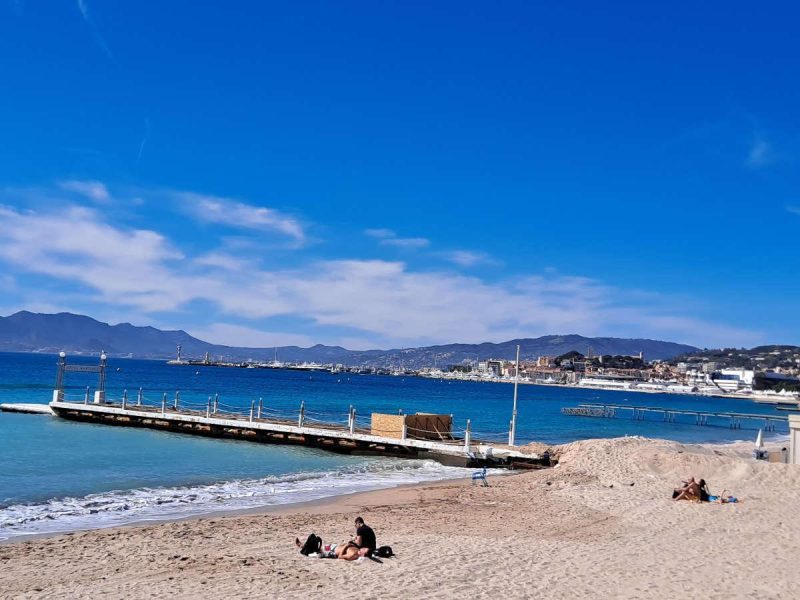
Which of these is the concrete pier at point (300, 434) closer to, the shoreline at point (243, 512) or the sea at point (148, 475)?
the sea at point (148, 475)

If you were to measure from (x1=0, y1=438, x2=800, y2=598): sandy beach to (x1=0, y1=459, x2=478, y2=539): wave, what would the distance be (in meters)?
1.19

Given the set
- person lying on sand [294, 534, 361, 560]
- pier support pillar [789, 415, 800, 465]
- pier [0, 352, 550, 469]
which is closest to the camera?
person lying on sand [294, 534, 361, 560]

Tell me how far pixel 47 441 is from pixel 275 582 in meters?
21.4

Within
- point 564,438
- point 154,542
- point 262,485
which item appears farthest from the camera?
point 564,438

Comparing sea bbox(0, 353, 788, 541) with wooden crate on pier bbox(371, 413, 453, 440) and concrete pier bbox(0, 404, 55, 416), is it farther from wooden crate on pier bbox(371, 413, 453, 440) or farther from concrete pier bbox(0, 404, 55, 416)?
concrete pier bbox(0, 404, 55, 416)

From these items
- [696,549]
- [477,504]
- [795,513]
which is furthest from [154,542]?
[795,513]

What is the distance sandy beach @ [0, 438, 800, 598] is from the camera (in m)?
9.21

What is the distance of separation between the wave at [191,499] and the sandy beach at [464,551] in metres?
1.19

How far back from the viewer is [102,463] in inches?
868

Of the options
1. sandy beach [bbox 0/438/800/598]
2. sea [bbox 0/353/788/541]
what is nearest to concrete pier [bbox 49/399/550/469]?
sea [bbox 0/353/788/541]

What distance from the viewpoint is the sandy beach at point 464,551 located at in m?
9.21

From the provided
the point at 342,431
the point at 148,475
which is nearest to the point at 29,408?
the point at 342,431

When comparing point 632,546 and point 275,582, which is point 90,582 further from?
point 632,546

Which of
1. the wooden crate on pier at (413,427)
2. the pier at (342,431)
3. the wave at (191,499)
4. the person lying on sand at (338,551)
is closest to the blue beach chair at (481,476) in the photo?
the wave at (191,499)
